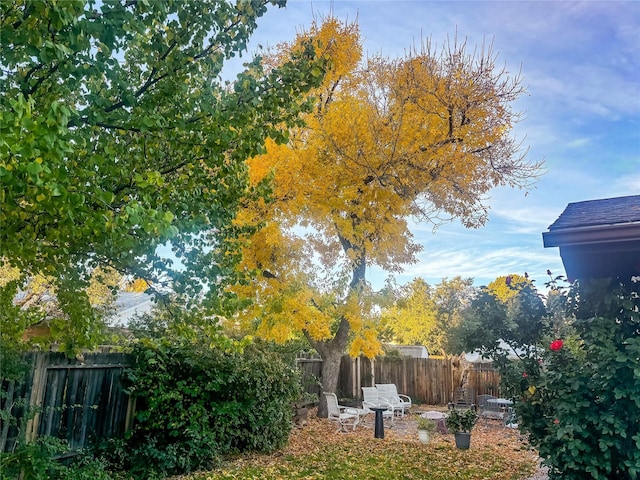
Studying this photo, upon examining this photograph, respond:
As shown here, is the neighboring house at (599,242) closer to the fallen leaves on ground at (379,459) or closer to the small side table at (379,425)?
the fallen leaves on ground at (379,459)

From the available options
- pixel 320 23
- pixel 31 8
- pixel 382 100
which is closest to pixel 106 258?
pixel 31 8

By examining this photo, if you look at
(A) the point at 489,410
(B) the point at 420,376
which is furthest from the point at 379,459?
(B) the point at 420,376

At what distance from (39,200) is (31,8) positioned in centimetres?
109

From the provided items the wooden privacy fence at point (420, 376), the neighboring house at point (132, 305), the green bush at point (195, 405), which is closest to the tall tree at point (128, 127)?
the green bush at point (195, 405)

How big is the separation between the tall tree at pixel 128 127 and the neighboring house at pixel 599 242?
8.62ft

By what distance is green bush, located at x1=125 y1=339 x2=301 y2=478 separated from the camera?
615cm

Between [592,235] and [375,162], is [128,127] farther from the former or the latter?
[375,162]

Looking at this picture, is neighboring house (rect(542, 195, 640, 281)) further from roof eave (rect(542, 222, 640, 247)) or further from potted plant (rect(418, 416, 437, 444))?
potted plant (rect(418, 416, 437, 444))

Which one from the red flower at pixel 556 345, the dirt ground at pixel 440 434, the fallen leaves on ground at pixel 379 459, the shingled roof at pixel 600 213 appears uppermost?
the shingled roof at pixel 600 213

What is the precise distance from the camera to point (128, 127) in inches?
129

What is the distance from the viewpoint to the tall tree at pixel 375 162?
9312 mm

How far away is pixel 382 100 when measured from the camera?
33.7ft

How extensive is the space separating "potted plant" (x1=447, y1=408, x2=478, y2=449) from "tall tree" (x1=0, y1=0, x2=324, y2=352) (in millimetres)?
6271

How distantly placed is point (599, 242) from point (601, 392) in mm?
1350
